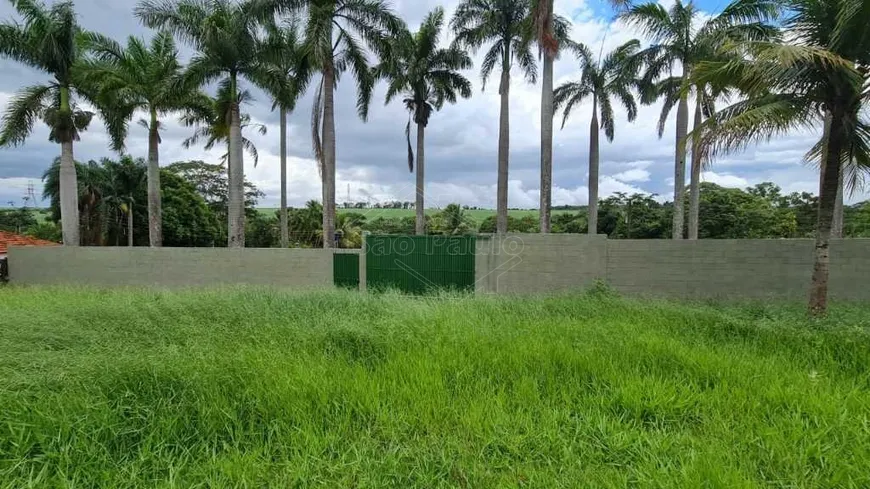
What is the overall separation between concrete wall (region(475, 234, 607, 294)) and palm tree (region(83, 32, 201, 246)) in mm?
12152

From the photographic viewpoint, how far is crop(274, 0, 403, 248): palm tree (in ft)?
44.2

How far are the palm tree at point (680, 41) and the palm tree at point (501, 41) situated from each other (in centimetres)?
415

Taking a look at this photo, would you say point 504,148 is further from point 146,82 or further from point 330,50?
point 146,82

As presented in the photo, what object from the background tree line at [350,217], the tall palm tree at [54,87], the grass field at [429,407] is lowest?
the grass field at [429,407]

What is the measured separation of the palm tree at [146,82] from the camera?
14.6 m

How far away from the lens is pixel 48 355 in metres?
3.92

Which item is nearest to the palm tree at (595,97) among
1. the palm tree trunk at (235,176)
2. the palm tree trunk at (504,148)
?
the palm tree trunk at (504,148)

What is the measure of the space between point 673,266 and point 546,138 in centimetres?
717

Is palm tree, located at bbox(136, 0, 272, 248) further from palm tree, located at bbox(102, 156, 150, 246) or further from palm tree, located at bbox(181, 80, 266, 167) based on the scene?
palm tree, located at bbox(102, 156, 150, 246)

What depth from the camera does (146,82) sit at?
15531 mm

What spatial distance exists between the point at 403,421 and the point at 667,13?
16962mm

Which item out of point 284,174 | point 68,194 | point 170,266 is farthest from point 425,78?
point 68,194

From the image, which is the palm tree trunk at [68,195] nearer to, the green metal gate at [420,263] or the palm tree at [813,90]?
the green metal gate at [420,263]

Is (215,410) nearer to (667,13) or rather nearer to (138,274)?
(138,274)
